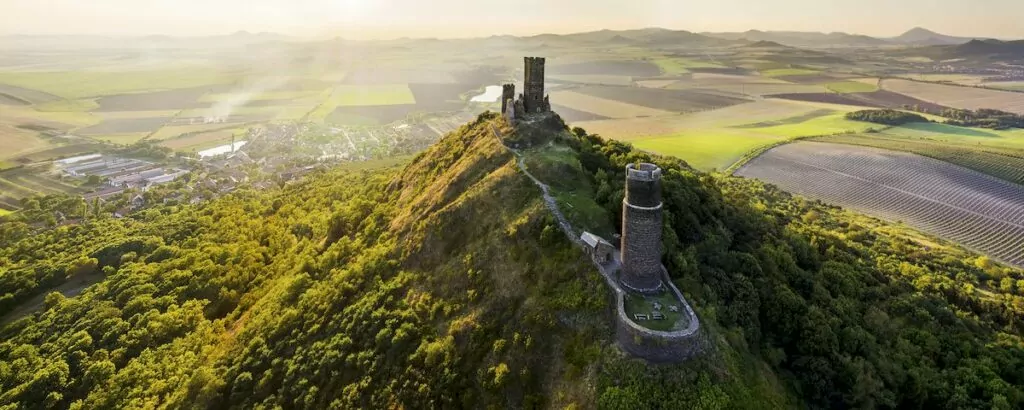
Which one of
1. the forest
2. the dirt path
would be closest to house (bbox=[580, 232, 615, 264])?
the forest

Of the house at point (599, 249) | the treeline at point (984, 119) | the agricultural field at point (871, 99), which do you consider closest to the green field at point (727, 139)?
the treeline at point (984, 119)

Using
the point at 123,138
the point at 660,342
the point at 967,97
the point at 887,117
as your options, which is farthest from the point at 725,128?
the point at 123,138

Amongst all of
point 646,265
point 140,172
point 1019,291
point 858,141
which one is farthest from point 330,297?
point 858,141

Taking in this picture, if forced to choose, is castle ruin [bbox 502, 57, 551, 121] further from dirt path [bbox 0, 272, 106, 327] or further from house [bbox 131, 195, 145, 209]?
house [bbox 131, 195, 145, 209]

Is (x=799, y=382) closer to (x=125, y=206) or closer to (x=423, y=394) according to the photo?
(x=423, y=394)

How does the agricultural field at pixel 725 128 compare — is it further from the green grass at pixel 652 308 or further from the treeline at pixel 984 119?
the green grass at pixel 652 308

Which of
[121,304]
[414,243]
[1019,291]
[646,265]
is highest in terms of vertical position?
[646,265]

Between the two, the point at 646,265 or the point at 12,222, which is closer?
the point at 646,265
